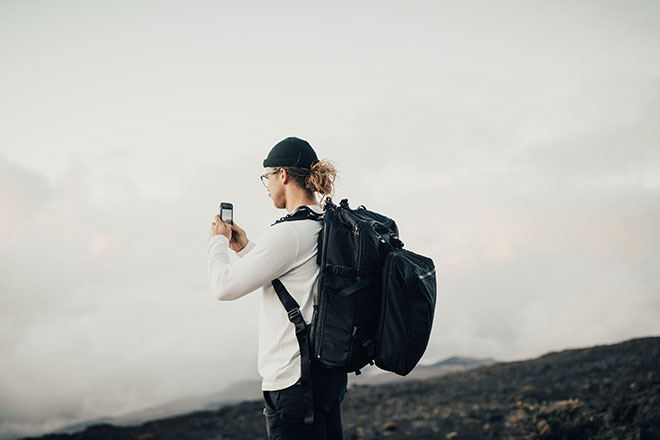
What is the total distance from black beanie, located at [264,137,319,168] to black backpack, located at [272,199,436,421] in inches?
17.1

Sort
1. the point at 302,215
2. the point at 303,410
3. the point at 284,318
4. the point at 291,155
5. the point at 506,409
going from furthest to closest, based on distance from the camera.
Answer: the point at 506,409 < the point at 291,155 < the point at 302,215 < the point at 284,318 < the point at 303,410

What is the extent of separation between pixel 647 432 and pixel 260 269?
22.5 ft

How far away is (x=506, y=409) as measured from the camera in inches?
465

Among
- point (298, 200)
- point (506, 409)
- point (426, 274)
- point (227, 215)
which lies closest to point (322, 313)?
point (426, 274)

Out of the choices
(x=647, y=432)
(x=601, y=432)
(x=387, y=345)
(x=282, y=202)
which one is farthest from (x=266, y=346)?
(x=601, y=432)

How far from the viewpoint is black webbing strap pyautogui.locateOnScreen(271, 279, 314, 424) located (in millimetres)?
2385

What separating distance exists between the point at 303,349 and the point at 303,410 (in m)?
0.32

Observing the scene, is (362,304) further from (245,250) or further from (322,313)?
(245,250)

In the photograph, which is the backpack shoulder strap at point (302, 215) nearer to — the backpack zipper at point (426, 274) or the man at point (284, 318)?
the man at point (284, 318)

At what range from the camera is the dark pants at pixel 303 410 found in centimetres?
241

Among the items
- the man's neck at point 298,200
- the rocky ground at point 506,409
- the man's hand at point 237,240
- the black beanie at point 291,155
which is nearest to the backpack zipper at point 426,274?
the man's neck at point 298,200

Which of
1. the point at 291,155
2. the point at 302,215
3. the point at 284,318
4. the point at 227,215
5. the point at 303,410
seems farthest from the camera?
the point at 227,215

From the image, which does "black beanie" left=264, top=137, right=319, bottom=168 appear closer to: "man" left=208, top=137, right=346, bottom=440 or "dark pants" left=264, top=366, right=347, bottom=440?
"man" left=208, top=137, right=346, bottom=440

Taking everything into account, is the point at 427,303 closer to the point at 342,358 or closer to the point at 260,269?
the point at 342,358
